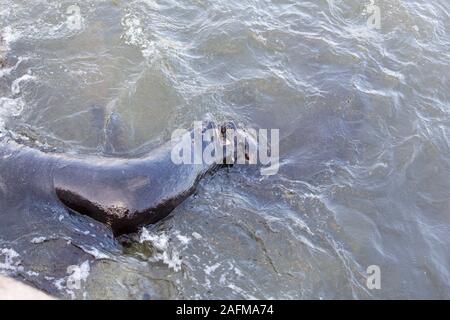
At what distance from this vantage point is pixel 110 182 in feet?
18.6

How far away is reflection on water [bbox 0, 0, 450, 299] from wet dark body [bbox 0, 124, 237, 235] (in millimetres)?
210

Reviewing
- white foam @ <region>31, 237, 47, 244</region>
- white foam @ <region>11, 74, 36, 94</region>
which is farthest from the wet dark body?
white foam @ <region>11, 74, 36, 94</region>

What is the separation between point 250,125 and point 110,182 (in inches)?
109

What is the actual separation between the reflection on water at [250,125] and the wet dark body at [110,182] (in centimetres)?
21

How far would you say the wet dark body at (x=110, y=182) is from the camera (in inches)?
224

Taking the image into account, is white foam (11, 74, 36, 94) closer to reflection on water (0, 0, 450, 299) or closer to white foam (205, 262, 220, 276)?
reflection on water (0, 0, 450, 299)

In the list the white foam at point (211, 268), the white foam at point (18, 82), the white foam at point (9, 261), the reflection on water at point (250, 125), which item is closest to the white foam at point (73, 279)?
the reflection on water at point (250, 125)

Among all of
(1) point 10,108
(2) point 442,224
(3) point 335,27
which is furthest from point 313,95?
(1) point 10,108

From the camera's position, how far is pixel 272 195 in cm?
677

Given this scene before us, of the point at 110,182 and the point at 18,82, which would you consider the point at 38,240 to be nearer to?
the point at 110,182

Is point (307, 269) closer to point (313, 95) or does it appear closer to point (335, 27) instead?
point (313, 95)

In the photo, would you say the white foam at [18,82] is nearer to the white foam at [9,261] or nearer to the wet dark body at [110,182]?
the wet dark body at [110,182]

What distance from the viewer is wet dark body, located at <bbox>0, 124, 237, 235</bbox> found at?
18.6 ft

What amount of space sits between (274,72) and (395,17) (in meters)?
3.19
